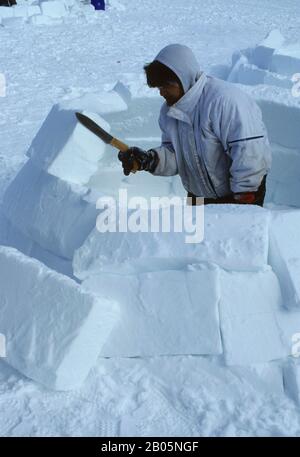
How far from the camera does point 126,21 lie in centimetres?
1119

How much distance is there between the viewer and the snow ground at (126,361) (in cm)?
227

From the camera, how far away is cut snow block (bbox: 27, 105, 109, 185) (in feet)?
10.1

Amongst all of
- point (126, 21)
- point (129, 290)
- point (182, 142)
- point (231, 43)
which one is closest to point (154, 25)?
point (126, 21)

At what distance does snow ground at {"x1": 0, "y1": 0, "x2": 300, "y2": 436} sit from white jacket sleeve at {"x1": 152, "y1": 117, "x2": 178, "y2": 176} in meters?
0.65

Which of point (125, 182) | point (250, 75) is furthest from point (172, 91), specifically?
point (250, 75)

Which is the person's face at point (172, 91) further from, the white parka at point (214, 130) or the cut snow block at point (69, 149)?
the cut snow block at point (69, 149)

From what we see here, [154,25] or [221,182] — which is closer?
[221,182]

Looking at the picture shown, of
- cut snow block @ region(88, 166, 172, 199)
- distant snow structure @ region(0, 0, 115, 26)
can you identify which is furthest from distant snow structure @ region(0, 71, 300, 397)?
distant snow structure @ region(0, 0, 115, 26)

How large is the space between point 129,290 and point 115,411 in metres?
0.49

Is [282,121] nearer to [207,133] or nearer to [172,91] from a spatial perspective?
[207,133]

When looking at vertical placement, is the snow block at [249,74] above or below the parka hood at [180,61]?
below

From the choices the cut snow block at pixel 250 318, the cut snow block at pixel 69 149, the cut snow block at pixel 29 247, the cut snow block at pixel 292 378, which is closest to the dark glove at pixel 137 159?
the cut snow block at pixel 69 149

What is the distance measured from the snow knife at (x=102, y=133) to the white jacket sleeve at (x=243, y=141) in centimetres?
52

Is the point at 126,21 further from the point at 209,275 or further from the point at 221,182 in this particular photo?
the point at 209,275
